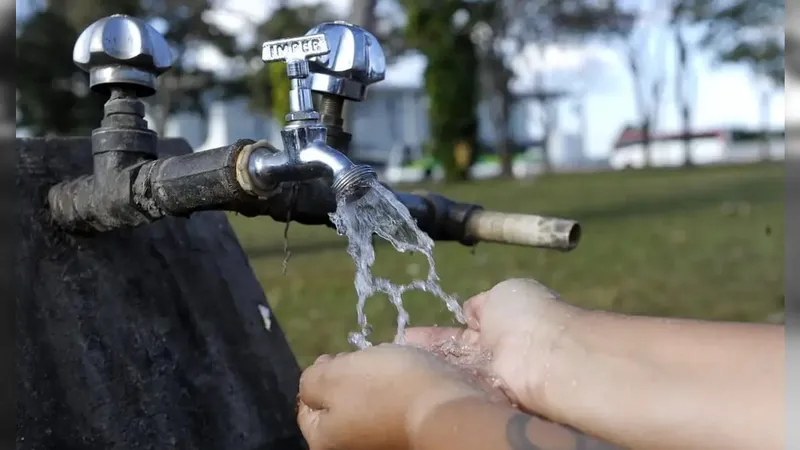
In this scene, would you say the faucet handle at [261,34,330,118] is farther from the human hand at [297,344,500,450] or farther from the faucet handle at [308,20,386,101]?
the human hand at [297,344,500,450]

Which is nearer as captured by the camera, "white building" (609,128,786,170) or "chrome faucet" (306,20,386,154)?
"chrome faucet" (306,20,386,154)

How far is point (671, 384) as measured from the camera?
716mm

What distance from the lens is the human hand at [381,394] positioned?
73 cm

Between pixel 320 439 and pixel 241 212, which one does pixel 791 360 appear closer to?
pixel 320 439

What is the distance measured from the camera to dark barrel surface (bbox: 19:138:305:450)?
998mm

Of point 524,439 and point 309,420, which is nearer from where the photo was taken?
point 524,439

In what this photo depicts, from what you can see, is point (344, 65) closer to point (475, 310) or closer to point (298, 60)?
point (298, 60)

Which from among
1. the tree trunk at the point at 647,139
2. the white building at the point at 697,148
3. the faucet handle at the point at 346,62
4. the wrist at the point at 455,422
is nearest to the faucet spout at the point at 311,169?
the faucet handle at the point at 346,62

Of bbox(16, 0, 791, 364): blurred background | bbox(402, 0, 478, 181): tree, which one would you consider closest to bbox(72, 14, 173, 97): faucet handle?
bbox(16, 0, 791, 364): blurred background

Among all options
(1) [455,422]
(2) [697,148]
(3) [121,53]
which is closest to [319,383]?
(1) [455,422]

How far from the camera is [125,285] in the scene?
1095 millimetres

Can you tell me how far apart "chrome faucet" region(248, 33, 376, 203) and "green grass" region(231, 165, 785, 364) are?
72 cm

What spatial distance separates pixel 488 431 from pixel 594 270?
425cm

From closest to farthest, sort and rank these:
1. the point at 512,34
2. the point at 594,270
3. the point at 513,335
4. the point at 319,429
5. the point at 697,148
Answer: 1. the point at 319,429
2. the point at 513,335
3. the point at 594,270
4. the point at 512,34
5. the point at 697,148
